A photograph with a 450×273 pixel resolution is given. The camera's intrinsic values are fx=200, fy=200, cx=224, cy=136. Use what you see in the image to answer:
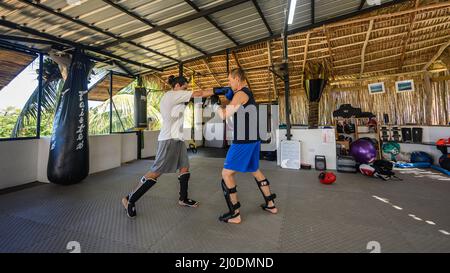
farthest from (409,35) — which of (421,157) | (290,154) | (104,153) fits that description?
(104,153)

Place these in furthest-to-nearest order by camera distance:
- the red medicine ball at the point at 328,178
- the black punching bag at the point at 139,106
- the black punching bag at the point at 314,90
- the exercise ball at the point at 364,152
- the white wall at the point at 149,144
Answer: the white wall at the point at 149,144, the black punching bag at the point at 314,90, the black punching bag at the point at 139,106, the exercise ball at the point at 364,152, the red medicine ball at the point at 328,178

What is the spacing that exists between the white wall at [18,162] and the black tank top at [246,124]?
14.1 feet

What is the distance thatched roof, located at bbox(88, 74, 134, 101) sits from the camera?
6203 millimetres

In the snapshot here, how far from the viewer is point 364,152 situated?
5062 millimetres

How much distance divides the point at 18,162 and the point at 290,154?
590 centimetres

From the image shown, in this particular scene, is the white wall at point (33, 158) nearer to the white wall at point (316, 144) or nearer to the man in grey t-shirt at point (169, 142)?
the man in grey t-shirt at point (169, 142)

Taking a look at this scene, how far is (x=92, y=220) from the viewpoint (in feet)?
7.73

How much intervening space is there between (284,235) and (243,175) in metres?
2.46

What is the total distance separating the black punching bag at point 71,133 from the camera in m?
3.67

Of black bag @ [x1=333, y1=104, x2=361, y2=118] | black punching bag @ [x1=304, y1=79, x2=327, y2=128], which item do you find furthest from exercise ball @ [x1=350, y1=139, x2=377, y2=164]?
black punching bag @ [x1=304, y1=79, x2=327, y2=128]

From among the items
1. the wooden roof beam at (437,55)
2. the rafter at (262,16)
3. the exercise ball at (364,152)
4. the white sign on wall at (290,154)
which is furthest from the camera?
the wooden roof beam at (437,55)

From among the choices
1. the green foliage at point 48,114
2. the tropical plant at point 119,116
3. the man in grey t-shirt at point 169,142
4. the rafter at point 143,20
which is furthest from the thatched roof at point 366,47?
the man in grey t-shirt at point 169,142
